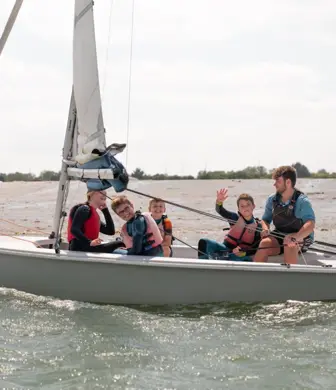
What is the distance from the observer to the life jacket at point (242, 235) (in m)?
6.73

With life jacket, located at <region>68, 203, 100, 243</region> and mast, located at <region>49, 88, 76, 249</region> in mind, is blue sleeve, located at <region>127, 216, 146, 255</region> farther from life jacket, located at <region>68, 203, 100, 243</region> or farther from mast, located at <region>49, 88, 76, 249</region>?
mast, located at <region>49, 88, 76, 249</region>

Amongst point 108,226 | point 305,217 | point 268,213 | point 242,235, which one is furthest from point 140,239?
point 305,217

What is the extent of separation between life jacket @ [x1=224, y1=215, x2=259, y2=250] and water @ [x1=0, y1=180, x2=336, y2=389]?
0.90 m

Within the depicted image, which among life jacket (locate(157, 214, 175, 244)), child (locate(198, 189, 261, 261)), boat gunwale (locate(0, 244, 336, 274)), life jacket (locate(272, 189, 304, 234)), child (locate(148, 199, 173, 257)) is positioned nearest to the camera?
boat gunwale (locate(0, 244, 336, 274))

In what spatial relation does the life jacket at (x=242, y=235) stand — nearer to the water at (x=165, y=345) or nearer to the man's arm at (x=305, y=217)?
the man's arm at (x=305, y=217)

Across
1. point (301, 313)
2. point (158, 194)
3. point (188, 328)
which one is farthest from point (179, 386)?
point (158, 194)

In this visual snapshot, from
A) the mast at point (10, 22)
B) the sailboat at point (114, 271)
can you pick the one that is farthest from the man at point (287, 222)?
the mast at point (10, 22)

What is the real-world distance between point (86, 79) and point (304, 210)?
2.61 meters

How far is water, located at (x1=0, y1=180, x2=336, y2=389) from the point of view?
4.10m

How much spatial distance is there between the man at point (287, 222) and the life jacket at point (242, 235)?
0.12 metres

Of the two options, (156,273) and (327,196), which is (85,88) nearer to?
(156,273)

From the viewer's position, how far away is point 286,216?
6.58m

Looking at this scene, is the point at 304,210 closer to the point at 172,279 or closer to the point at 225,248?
the point at 225,248

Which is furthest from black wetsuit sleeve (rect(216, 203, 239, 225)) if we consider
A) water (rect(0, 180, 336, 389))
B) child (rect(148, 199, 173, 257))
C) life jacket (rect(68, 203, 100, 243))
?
life jacket (rect(68, 203, 100, 243))
